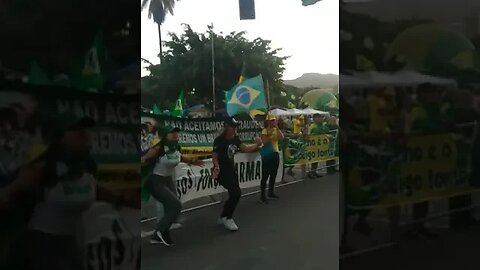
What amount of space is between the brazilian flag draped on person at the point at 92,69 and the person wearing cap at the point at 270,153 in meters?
0.48

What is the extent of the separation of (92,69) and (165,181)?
36cm

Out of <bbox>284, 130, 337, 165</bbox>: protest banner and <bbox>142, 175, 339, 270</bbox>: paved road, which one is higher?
<bbox>284, 130, 337, 165</bbox>: protest banner

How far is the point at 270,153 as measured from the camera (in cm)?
163

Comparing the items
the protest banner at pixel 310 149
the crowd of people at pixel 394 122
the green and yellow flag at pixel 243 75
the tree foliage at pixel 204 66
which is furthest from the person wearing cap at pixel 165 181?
A: the crowd of people at pixel 394 122

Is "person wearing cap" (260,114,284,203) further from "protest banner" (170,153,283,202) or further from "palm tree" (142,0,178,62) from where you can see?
"palm tree" (142,0,178,62)

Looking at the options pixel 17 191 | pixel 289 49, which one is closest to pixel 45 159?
pixel 17 191

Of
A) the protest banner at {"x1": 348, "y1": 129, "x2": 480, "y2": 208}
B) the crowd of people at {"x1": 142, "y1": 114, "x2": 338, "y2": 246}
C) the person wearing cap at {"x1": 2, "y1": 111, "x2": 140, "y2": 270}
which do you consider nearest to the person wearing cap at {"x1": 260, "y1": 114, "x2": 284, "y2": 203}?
the crowd of people at {"x1": 142, "y1": 114, "x2": 338, "y2": 246}

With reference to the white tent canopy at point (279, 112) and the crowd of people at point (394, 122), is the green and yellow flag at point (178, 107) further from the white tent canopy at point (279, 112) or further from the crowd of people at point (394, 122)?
the crowd of people at point (394, 122)

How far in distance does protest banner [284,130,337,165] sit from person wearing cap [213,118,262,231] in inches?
5.7

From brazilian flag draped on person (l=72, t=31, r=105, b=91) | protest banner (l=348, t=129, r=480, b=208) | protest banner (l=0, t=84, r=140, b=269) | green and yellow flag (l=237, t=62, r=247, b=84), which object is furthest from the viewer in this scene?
protest banner (l=348, t=129, r=480, b=208)

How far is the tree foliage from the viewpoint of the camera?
59.7 inches

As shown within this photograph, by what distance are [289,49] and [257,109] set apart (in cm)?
19

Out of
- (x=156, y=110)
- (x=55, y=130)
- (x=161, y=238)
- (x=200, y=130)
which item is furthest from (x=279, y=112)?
(x=55, y=130)

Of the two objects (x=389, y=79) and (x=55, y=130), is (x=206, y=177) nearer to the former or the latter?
(x=55, y=130)
